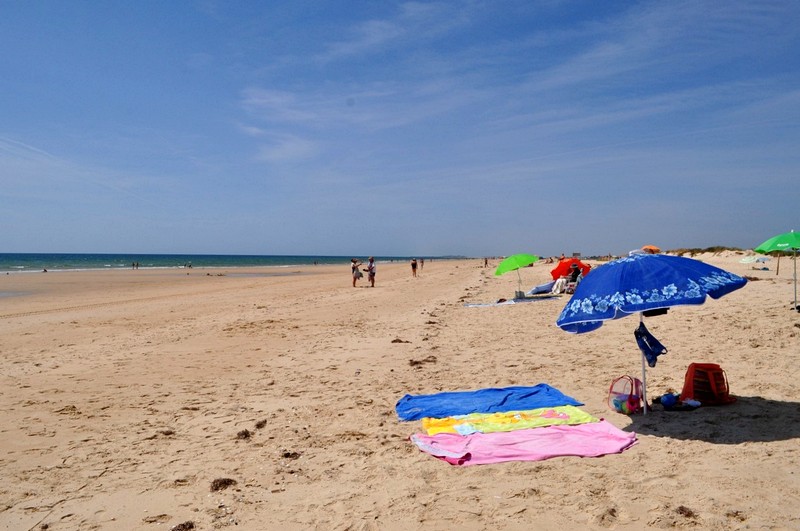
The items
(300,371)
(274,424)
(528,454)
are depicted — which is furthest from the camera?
(300,371)

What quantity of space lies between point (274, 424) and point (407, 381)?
2480 mm

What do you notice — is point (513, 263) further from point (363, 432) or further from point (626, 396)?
point (363, 432)

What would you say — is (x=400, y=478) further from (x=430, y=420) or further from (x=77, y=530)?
(x=77, y=530)

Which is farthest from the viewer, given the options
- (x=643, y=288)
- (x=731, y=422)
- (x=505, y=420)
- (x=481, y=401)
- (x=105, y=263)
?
(x=105, y=263)

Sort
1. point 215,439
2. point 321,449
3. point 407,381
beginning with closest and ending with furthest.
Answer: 1. point 321,449
2. point 215,439
3. point 407,381

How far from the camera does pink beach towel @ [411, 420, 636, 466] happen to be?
497 cm

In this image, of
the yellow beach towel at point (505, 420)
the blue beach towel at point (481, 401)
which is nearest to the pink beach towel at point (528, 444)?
the yellow beach towel at point (505, 420)

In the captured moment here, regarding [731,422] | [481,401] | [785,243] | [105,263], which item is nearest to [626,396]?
[731,422]

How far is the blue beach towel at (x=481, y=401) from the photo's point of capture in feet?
21.1

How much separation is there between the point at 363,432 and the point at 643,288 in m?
3.41

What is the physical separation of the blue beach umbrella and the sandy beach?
1378 mm

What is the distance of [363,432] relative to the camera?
19.2 ft

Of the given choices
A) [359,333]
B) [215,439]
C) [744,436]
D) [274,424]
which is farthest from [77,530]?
[359,333]

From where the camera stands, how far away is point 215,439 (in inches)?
227
